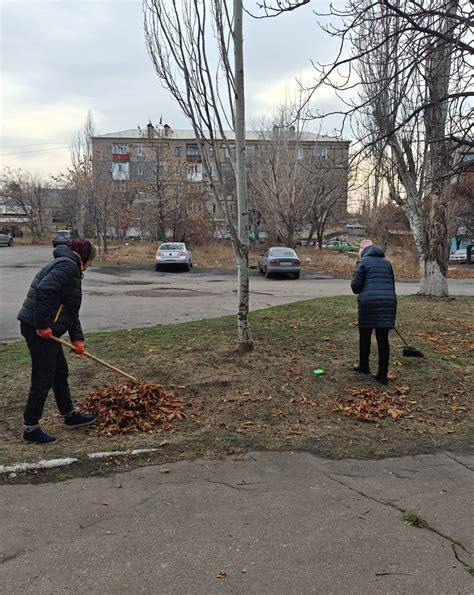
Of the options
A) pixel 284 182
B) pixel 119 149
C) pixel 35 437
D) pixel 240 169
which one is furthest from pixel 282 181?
pixel 119 149

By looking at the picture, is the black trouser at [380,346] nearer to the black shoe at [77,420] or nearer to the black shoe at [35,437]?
the black shoe at [77,420]

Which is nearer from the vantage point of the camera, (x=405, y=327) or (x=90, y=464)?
(x=90, y=464)

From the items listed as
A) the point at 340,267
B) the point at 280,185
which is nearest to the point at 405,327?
the point at 340,267

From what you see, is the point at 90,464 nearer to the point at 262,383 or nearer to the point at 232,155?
the point at 262,383

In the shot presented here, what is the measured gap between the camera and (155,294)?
605 inches

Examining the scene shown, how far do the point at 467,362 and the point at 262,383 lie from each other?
3.25 m

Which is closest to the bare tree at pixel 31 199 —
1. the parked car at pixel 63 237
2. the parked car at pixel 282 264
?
the parked car at pixel 63 237

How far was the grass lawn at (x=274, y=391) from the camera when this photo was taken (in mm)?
4207

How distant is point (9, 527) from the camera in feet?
9.39

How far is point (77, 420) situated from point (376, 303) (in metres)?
3.62

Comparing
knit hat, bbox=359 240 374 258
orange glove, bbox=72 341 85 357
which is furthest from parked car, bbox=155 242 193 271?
orange glove, bbox=72 341 85 357

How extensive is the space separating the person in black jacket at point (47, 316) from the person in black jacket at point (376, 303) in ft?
10.9

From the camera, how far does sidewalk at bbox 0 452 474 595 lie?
2430mm

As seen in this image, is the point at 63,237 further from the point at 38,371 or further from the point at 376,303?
the point at 38,371
